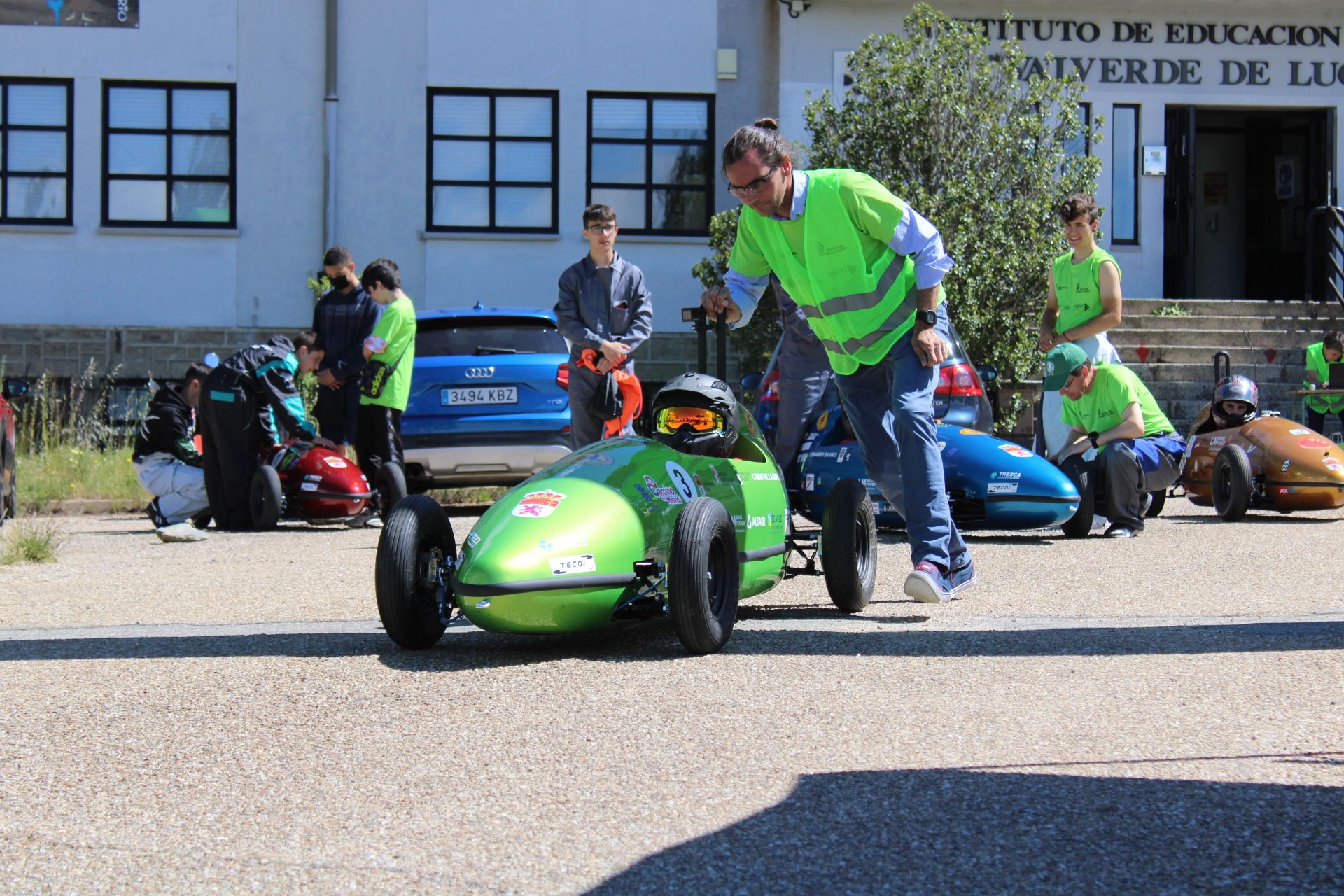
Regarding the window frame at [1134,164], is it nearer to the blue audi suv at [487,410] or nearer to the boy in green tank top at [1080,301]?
the boy in green tank top at [1080,301]

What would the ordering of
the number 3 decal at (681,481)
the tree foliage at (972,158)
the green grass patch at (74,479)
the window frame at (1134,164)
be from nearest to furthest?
the number 3 decal at (681,481), the green grass patch at (74,479), the tree foliage at (972,158), the window frame at (1134,164)

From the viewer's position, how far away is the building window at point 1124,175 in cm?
2123

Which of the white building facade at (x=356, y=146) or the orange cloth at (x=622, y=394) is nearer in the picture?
the orange cloth at (x=622, y=394)

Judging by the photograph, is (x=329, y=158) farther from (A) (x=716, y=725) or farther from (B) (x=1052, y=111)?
(A) (x=716, y=725)

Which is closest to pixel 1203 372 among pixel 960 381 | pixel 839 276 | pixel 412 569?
pixel 960 381

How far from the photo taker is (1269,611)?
6.57 metres

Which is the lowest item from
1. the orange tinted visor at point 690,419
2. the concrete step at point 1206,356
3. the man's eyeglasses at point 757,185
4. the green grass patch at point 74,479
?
the green grass patch at point 74,479

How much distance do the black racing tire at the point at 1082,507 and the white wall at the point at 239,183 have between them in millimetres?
12253

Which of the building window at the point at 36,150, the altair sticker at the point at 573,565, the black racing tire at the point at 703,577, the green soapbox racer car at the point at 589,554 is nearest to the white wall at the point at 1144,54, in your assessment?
the building window at the point at 36,150

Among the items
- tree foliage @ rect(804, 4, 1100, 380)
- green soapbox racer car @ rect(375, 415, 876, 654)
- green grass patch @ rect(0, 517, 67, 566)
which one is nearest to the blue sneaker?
green soapbox racer car @ rect(375, 415, 876, 654)

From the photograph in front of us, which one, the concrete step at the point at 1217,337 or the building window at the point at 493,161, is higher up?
the building window at the point at 493,161

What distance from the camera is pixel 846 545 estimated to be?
246 inches

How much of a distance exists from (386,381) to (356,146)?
9609 millimetres

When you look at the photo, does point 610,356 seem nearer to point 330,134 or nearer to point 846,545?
point 846,545
